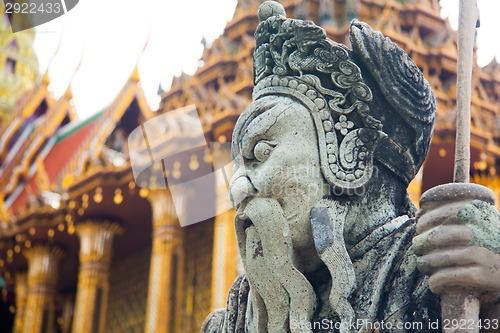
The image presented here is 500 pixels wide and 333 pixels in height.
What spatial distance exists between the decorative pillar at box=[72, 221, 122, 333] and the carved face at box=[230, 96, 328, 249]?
25.2 feet

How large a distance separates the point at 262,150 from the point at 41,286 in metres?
9.24

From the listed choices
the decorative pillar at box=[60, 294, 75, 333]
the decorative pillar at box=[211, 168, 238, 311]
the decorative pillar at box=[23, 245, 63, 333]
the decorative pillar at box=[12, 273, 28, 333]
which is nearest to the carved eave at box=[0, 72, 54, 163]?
the decorative pillar at box=[60, 294, 75, 333]

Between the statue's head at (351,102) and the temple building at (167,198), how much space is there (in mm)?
5387

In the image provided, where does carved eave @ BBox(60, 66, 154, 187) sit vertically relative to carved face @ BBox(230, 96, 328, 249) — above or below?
above

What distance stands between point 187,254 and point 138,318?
4.89ft

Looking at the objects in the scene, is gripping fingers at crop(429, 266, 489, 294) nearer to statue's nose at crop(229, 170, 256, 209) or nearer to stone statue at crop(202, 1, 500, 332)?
stone statue at crop(202, 1, 500, 332)

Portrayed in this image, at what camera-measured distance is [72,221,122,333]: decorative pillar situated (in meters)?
9.50

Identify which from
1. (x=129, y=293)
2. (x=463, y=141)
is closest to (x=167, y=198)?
(x=129, y=293)

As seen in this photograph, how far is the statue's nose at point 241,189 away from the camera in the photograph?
2.09 meters

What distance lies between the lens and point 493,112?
8.49m

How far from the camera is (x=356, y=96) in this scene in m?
2.15

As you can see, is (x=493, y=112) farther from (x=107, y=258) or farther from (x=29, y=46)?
(x=29, y=46)

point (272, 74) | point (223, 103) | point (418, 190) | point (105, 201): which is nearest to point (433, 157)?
point (418, 190)

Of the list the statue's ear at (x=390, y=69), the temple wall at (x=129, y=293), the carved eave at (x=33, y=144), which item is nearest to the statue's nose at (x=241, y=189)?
the statue's ear at (x=390, y=69)
